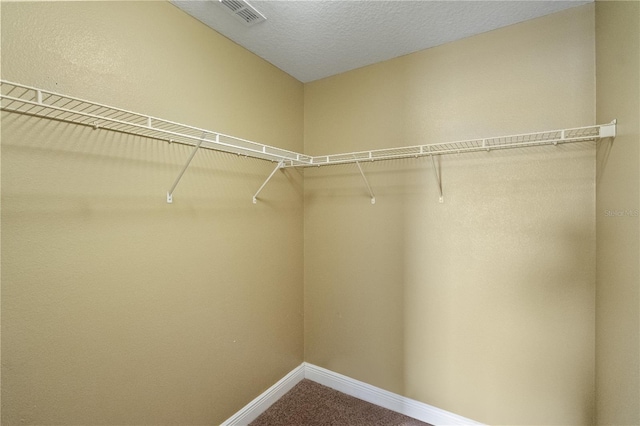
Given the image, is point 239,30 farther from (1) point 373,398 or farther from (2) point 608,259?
(1) point 373,398

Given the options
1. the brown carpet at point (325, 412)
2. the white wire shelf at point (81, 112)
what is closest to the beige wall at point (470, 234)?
the brown carpet at point (325, 412)

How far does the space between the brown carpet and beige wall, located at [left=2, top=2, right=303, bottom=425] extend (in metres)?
0.24

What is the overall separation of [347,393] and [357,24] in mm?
2489

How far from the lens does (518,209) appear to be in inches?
59.2

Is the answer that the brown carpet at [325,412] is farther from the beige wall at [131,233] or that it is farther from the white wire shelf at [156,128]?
the white wire shelf at [156,128]

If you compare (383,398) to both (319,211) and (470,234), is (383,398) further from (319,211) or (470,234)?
(319,211)

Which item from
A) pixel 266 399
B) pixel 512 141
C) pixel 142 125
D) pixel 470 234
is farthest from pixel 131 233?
pixel 512 141

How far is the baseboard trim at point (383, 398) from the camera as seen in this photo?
66.1 inches

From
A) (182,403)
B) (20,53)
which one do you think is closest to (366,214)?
(182,403)

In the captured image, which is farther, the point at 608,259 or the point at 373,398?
the point at 373,398

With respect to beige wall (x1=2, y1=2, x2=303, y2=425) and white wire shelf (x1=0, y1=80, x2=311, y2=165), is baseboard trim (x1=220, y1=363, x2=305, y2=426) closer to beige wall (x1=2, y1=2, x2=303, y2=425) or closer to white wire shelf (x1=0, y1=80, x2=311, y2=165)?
beige wall (x1=2, y1=2, x2=303, y2=425)

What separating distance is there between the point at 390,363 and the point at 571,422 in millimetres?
947

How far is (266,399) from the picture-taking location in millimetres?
1856

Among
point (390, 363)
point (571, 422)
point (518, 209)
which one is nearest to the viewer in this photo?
point (571, 422)
